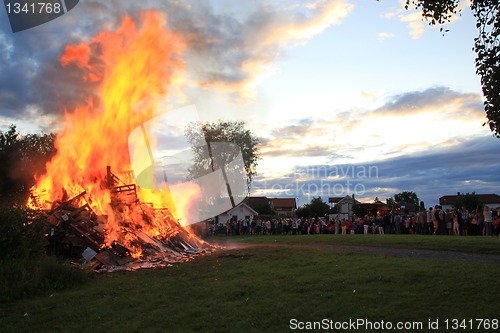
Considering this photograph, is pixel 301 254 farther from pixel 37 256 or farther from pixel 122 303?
pixel 37 256

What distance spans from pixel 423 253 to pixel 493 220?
404 inches

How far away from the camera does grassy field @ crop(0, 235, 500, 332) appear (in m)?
7.41

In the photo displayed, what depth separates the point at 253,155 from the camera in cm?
5872

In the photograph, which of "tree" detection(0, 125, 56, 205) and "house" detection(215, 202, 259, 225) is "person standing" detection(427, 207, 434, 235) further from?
"house" detection(215, 202, 259, 225)

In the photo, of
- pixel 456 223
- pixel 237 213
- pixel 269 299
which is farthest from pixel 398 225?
pixel 237 213

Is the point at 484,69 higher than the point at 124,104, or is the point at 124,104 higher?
the point at 124,104

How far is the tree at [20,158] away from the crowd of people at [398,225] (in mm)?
16880

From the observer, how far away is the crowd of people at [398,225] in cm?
2292

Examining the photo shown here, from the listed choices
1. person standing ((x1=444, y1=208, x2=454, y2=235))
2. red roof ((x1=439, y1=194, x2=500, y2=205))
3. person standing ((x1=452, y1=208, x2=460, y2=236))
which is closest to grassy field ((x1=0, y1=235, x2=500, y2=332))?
person standing ((x1=452, y1=208, x2=460, y2=236))

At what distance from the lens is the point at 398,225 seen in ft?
92.8

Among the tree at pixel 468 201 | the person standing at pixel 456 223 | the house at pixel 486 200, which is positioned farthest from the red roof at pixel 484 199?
the person standing at pixel 456 223

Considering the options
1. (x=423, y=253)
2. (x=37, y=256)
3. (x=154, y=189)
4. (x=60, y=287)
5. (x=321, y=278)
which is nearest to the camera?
(x=321, y=278)

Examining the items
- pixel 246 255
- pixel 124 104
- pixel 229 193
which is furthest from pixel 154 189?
pixel 229 193

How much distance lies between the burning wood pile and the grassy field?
2911 mm
